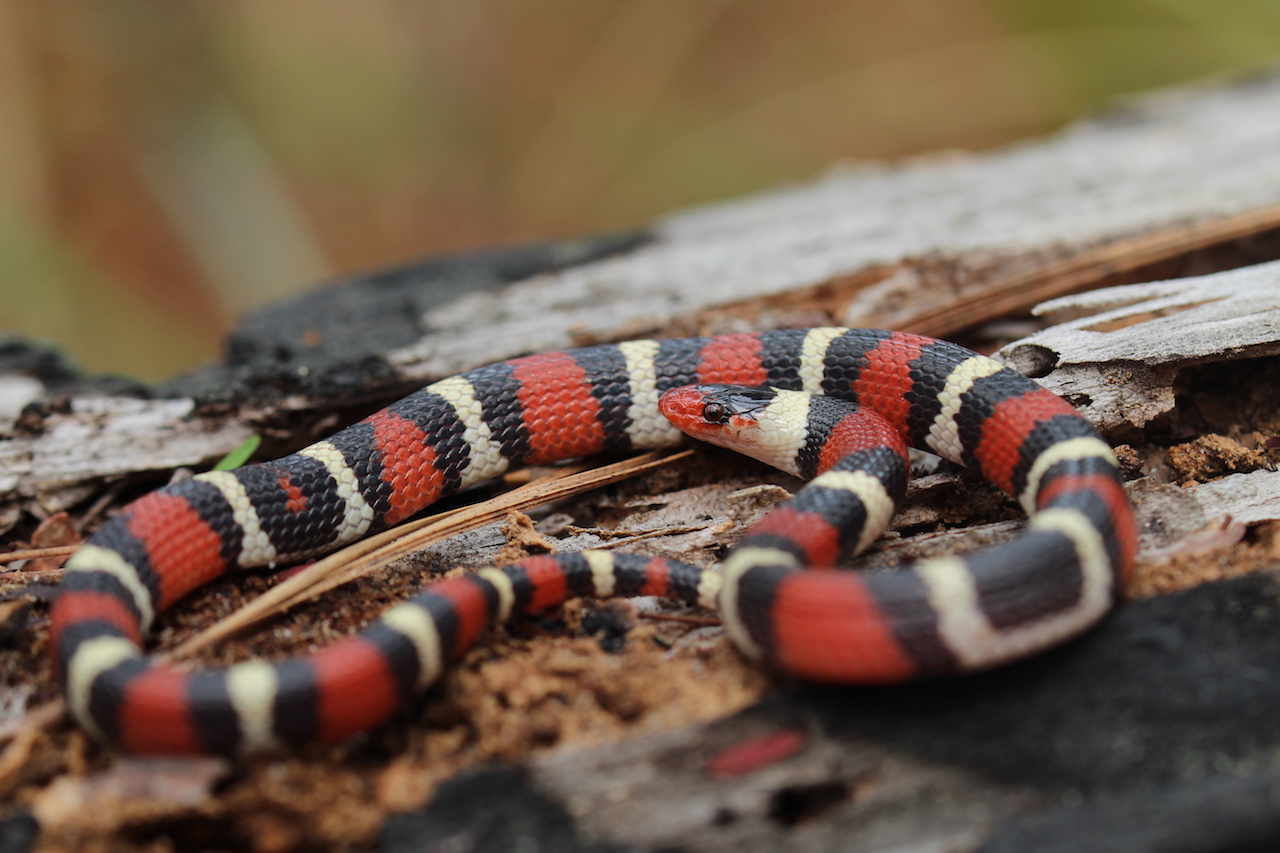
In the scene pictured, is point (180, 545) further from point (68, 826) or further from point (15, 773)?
point (68, 826)

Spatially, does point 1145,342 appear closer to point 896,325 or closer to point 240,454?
point 896,325

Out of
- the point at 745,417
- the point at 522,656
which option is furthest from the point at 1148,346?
the point at 522,656

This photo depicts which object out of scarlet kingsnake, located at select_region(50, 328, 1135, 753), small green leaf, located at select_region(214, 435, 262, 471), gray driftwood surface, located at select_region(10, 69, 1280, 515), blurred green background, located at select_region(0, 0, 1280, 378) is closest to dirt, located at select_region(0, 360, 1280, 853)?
scarlet kingsnake, located at select_region(50, 328, 1135, 753)

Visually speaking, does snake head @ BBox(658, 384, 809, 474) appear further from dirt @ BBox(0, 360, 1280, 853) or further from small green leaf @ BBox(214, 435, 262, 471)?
small green leaf @ BBox(214, 435, 262, 471)

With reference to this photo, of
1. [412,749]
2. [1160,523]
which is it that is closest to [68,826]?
[412,749]

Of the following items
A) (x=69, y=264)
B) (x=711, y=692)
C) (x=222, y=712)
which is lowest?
(x=711, y=692)

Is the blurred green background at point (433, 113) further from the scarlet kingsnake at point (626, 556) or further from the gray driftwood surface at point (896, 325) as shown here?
the scarlet kingsnake at point (626, 556)
